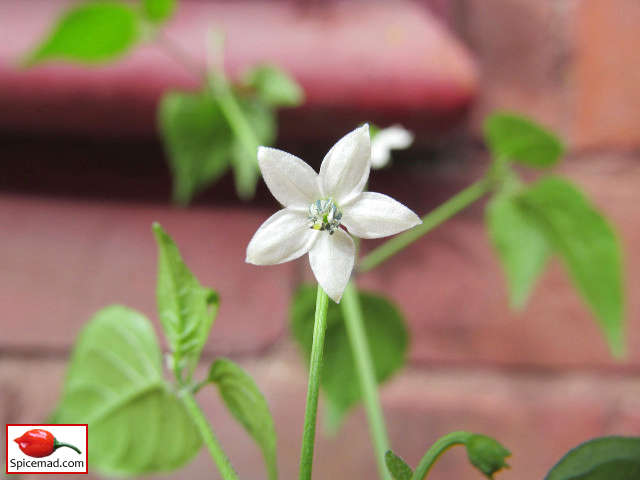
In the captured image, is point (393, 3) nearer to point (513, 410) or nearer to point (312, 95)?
point (312, 95)

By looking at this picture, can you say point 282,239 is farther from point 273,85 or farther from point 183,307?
point 273,85

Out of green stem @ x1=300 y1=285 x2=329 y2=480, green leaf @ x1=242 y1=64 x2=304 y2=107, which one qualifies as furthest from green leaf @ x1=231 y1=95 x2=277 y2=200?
green stem @ x1=300 y1=285 x2=329 y2=480

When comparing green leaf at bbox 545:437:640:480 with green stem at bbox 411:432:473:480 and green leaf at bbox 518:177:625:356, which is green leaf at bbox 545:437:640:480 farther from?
green leaf at bbox 518:177:625:356

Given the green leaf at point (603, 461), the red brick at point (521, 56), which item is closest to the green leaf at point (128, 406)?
the green leaf at point (603, 461)

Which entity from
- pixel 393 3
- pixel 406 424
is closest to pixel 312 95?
pixel 393 3

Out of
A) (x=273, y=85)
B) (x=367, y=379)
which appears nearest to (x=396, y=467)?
(x=367, y=379)

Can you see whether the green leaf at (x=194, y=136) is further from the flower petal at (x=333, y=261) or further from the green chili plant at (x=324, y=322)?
the flower petal at (x=333, y=261)
